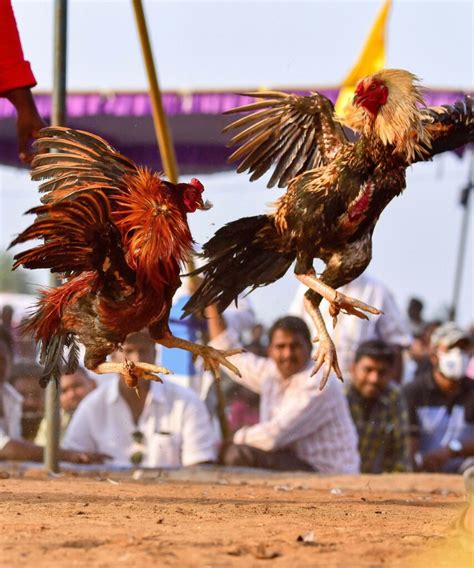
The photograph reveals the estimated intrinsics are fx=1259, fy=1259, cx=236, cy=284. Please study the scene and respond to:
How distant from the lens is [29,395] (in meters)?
8.95

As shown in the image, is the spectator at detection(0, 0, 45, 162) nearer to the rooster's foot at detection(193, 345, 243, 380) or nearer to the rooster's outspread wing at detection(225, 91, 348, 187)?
the rooster's outspread wing at detection(225, 91, 348, 187)

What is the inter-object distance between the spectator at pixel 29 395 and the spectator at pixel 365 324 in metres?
1.89

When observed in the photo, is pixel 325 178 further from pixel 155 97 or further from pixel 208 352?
pixel 155 97

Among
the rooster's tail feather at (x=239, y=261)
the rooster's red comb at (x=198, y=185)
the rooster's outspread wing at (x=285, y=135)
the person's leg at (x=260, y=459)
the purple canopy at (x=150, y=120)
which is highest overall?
the purple canopy at (x=150, y=120)

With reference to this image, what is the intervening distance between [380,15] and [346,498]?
19.3ft

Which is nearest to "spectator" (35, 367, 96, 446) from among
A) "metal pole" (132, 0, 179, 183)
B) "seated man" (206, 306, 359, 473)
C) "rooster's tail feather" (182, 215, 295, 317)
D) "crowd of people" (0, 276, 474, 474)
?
"crowd of people" (0, 276, 474, 474)

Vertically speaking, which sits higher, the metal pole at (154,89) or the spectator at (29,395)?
the metal pole at (154,89)

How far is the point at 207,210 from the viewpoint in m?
5.28

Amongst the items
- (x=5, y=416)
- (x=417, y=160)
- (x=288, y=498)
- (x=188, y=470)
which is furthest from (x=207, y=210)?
(x=5, y=416)

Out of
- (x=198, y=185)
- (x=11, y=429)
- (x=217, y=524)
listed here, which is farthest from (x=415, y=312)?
(x=217, y=524)

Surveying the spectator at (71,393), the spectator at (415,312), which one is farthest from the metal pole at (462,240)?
the spectator at (71,393)

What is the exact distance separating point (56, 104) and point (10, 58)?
1293mm

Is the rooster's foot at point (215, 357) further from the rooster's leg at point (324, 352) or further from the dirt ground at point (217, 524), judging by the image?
the dirt ground at point (217, 524)

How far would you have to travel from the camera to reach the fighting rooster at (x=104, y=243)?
196 inches
